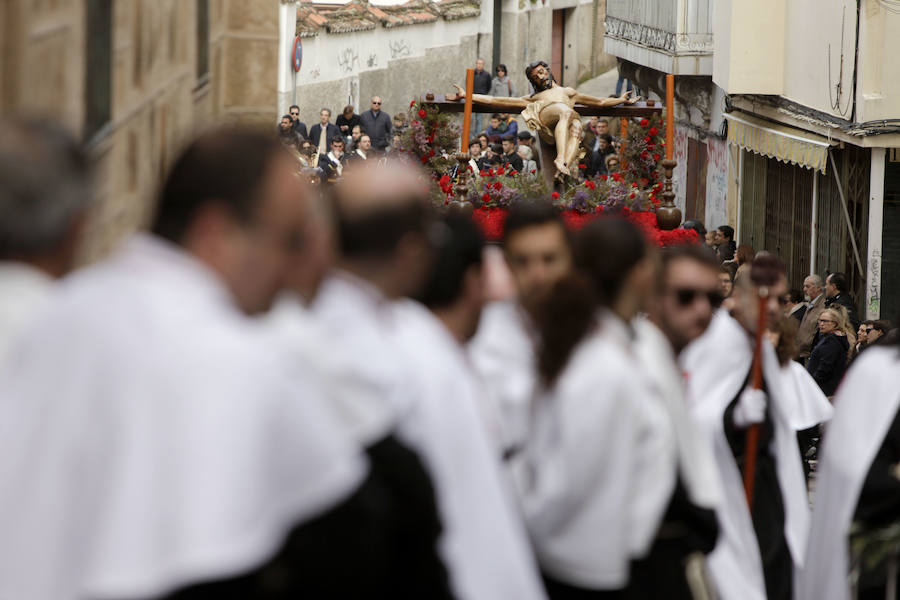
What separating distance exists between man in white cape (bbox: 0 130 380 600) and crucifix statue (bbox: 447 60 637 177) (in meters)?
9.95

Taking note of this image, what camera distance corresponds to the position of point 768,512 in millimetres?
6449

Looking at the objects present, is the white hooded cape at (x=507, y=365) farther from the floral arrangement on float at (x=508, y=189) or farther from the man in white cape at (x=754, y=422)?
the floral arrangement on float at (x=508, y=189)

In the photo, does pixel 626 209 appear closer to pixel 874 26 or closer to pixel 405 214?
pixel 874 26

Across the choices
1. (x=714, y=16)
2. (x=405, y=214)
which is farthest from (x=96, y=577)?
(x=714, y=16)

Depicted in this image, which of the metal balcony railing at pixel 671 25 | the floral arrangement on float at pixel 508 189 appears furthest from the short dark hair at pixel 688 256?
the metal balcony railing at pixel 671 25

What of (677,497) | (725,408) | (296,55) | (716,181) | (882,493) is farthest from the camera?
(296,55)

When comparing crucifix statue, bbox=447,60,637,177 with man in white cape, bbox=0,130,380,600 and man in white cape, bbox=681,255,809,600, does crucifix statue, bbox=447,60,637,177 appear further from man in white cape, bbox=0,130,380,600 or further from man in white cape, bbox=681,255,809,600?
man in white cape, bbox=0,130,380,600

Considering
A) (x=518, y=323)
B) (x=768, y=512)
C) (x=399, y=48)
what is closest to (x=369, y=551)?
(x=518, y=323)

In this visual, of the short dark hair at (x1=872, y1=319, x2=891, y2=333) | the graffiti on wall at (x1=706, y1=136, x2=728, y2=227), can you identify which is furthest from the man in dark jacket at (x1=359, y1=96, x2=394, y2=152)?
the short dark hair at (x1=872, y1=319, x2=891, y2=333)

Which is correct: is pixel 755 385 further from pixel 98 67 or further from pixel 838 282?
pixel 838 282

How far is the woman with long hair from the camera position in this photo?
397 cm

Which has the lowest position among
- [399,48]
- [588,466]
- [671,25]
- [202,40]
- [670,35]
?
[588,466]

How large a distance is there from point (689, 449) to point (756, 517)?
206cm

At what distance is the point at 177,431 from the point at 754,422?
158 inches
